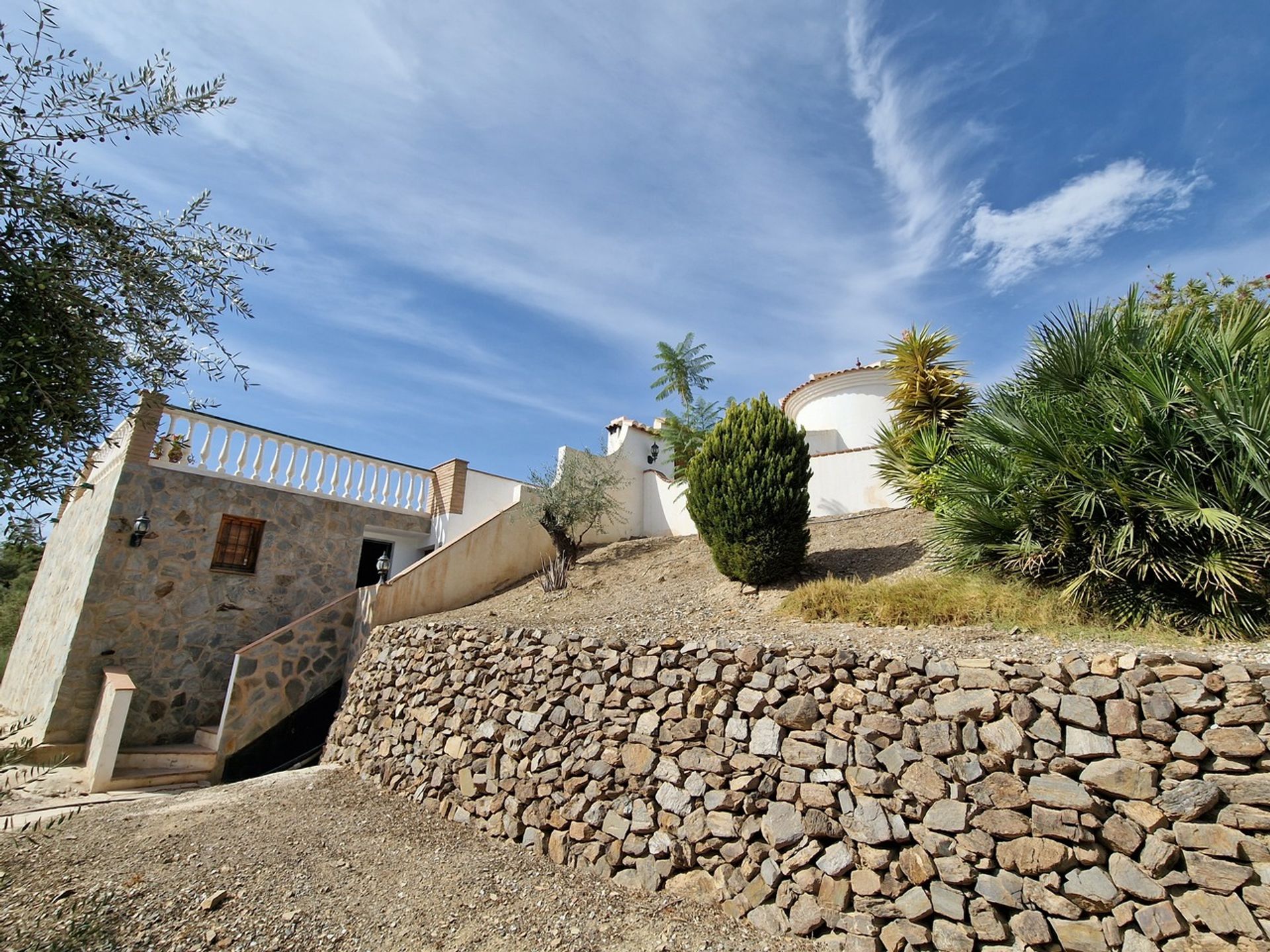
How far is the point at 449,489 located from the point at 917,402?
925cm

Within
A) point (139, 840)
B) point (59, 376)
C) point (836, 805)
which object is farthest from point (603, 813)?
point (59, 376)

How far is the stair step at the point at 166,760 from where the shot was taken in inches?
330

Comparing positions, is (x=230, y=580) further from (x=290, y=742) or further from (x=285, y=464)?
(x=290, y=742)

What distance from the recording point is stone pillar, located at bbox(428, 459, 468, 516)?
1280 cm

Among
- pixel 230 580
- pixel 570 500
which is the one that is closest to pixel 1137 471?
pixel 570 500

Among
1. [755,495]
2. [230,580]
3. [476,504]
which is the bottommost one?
[230,580]

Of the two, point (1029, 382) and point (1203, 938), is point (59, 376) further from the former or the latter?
point (1029, 382)

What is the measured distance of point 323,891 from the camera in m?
5.04

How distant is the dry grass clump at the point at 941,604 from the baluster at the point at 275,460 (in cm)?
936

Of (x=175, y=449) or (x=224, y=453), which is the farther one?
(x=224, y=453)

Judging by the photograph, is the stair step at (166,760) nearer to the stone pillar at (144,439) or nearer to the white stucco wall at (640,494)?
the stone pillar at (144,439)

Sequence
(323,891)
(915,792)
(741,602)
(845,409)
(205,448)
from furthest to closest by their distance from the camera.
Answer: (845,409) → (205,448) → (741,602) → (323,891) → (915,792)

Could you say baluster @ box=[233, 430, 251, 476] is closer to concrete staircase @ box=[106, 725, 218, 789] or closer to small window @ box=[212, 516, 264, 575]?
small window @ box=[212, 516, 264, 575]

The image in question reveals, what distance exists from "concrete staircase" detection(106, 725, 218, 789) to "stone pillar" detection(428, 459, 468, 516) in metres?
5.54
